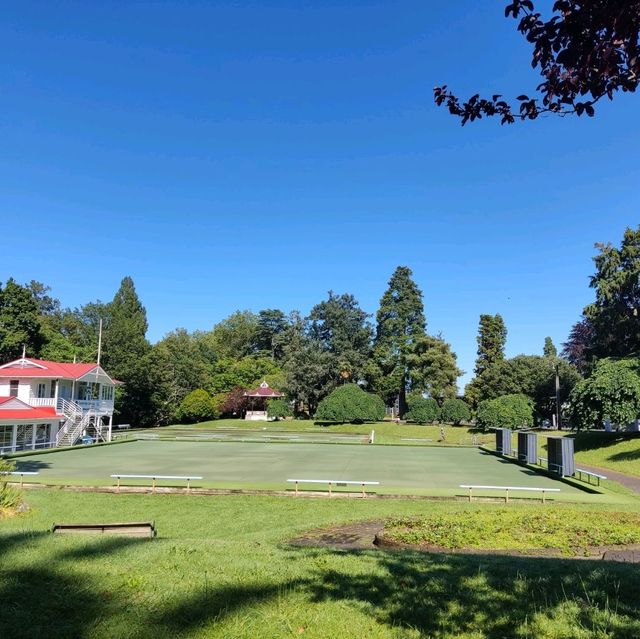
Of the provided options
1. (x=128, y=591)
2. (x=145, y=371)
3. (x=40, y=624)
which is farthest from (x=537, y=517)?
(x=145, y=371)

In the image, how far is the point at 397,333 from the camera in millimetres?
69312

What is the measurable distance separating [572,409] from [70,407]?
3516cm

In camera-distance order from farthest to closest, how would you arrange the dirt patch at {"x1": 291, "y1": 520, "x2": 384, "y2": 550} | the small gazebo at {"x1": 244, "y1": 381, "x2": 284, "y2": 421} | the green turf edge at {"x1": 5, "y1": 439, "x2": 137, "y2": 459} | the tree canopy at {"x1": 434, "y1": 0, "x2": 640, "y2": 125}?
the small gazebo at {"x1": 244, "y1": 381, "x2": 284, "y2": 421} → the green turf edge at {"x1": 5, "y1": 439, "x2": 137, "y2": 459} → the dirt patch at {"x1": 291, "y1": 520, "x2": 384, "y2": 550} → the tree canopy at {"x1": 434, "y1": 0, "x2": 640, "y2": 125}

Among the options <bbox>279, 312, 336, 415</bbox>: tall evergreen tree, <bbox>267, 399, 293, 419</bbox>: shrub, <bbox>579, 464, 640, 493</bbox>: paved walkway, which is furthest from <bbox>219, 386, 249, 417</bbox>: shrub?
<bbox>579, 464, 640, 493</bbox>: paved walkway

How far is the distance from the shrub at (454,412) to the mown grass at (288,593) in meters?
51.8

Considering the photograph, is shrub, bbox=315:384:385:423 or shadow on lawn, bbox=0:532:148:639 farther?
shrub, bbox=315:384:385:423

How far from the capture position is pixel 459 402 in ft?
187

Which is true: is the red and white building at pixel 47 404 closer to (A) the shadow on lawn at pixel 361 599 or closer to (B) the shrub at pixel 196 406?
(B) the shrub at pixel 196 406

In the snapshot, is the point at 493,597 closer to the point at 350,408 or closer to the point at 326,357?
the point at 350,408

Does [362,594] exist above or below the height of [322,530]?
above

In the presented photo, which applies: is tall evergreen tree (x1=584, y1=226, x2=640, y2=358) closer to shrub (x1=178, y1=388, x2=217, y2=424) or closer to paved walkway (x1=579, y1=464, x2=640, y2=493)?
paved walkway (x1=579, y1=464, x2=640, y2=493)

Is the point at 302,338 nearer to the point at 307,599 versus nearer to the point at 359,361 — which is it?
the point at 359,361

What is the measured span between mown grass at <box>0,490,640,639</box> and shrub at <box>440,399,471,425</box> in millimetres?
51831

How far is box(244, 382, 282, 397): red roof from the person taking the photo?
72.6 metres
